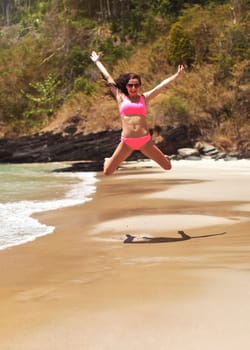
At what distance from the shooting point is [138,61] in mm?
37312

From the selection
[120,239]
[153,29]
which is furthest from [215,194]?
[153,29]

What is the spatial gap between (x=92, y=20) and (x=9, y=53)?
769 cm

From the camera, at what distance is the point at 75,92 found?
38531mm

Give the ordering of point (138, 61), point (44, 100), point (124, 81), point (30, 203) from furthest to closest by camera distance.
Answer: point (44, 100)
point (138, 61)
point (30, 203)
point (124, 81)

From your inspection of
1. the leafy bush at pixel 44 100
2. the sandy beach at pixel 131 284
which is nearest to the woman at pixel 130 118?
the sandy beach at pixel 131 284

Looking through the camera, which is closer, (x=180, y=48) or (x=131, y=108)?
(x=131, y=108)


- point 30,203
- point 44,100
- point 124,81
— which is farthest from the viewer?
point 44,100

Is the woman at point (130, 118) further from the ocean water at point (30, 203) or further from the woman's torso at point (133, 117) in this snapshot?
the ocean water at point (30, 203)

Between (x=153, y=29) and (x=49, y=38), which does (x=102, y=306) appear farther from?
(x=49, y=38)

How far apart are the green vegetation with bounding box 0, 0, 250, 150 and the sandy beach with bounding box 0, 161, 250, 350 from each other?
20.5 meters

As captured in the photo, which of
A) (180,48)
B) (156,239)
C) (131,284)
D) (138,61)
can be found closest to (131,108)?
(156,239)

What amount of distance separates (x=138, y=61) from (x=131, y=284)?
34.1 metres

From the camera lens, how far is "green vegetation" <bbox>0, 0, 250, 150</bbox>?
29.4m

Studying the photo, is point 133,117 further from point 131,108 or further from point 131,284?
point 131,284
